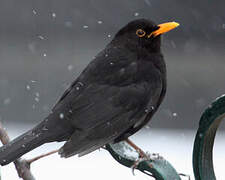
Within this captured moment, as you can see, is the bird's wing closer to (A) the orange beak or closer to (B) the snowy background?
(A) the orange beak

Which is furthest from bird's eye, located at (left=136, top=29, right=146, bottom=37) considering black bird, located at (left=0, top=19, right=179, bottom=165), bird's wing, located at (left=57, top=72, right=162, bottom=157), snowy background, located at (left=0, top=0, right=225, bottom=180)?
snowy background, located at (left=0, top=0, right=225, bottom=180)

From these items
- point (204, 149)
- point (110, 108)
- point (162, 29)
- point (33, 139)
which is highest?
point (162, 29)

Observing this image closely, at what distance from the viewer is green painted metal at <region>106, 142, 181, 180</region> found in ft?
9.02

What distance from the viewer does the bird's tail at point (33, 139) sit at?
2.90 metres

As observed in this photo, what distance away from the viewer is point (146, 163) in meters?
2.96

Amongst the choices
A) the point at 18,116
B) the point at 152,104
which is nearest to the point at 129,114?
the point at 152,104

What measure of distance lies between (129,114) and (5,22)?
5.09m

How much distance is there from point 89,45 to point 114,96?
444 cm

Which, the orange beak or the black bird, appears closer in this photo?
the black bird

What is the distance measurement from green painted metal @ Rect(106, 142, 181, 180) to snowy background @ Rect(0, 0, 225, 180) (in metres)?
4.24

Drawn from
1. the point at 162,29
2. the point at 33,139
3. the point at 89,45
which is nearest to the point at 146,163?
the point at 33,139

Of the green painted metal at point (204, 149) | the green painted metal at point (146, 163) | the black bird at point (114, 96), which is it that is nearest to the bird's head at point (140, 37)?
the black bird at point (114, 96)

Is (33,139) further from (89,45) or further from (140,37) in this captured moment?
(89,45)

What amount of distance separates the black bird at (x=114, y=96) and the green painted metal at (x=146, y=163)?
0.38 ft
